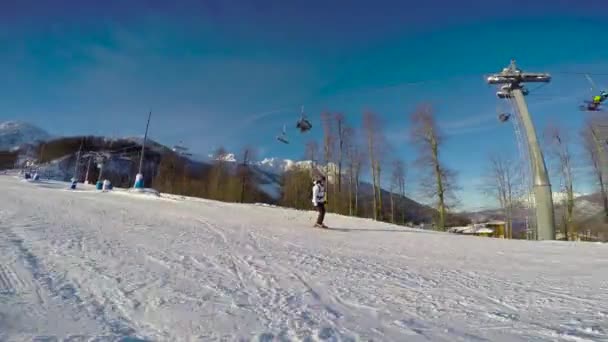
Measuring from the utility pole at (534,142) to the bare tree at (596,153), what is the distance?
9.09 metres

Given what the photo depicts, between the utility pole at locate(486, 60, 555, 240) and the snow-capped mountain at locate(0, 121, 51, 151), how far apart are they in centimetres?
16369

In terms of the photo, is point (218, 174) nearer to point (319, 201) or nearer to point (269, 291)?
point (319, 201)

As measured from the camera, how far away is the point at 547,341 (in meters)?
2.95

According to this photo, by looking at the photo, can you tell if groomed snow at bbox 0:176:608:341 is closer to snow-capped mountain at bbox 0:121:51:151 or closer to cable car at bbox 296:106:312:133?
cable car at bbox 296:106:312:133

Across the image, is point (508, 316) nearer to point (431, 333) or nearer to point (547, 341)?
point (547, 341)

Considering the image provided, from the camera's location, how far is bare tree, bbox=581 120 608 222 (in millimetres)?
24312

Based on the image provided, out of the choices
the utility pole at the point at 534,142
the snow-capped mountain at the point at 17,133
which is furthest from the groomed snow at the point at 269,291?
the snow-capped mountain at the point at 17,133

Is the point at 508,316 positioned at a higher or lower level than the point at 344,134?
lower

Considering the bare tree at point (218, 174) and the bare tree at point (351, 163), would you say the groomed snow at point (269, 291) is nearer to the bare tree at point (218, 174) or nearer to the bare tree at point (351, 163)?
the bare tree at point (351, 163)

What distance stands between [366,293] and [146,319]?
8.61 ft

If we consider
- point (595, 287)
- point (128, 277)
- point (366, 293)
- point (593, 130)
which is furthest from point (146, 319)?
point (593, 130)

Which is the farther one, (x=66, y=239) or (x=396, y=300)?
(x=66, y=239)

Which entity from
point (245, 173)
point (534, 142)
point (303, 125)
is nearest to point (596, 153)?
point (534, 142)

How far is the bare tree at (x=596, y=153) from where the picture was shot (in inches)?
957
